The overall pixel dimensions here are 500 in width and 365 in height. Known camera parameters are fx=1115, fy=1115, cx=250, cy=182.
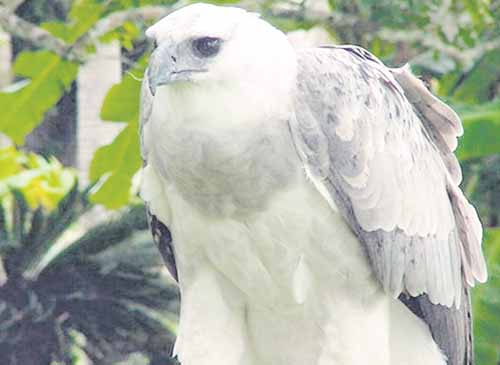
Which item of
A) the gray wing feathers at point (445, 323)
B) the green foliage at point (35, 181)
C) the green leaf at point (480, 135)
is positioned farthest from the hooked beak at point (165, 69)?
the green foliage at point (35, 181)

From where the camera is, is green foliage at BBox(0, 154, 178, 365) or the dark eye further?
green foliage at BBox(0, 154, 178, 365)

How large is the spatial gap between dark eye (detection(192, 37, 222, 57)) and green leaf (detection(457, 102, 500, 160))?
1.77 meters

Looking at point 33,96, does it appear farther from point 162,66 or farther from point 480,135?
point 162,66

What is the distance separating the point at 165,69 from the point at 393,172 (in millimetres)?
575

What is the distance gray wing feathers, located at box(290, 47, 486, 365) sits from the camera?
2.07m

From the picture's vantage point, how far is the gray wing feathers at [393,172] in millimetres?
2070

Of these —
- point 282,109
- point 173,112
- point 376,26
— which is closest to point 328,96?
point 282,109

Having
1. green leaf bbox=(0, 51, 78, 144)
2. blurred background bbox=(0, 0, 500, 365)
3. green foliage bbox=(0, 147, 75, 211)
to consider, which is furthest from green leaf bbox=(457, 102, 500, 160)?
green foliage bbox=(0, 147, 75, 211)

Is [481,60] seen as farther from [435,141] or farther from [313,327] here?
[313,327]

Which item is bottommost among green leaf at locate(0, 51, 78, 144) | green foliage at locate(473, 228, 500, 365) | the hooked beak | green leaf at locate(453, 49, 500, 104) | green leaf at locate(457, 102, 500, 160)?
green foliage at locate(473, 228, 500, 365)

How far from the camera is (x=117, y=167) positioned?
12.4 feet

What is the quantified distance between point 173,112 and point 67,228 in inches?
117

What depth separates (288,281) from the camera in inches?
84.1

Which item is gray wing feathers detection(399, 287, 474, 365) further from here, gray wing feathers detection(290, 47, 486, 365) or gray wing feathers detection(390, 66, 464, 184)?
gray wing feathers detection(390, 66, 464, 184)
